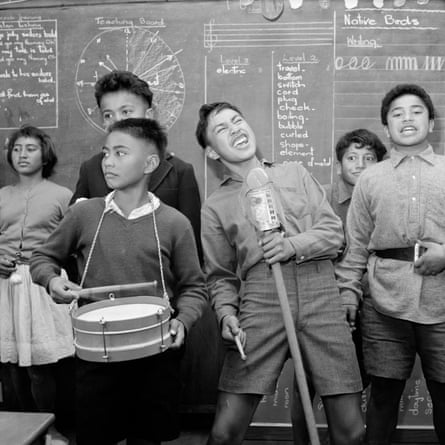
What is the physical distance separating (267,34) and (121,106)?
3.82 ft

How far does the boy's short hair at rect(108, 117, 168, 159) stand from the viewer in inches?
84.0

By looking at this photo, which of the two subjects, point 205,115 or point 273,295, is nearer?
point 273,295

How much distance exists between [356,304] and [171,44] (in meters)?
1.96

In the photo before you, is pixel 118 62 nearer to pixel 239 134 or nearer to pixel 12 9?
pixel 12 9

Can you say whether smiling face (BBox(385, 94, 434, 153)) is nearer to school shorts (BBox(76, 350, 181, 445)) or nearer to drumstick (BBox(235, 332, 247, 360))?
drumstick (BBox(235, 332, 247, 360))

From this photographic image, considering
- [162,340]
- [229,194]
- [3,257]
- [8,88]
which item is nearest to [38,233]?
[3,257]

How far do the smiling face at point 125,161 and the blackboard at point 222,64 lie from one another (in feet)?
4.07

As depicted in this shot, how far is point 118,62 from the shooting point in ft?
10.9

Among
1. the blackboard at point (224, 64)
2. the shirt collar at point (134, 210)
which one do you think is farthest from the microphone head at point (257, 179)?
the blackboard at point (224, 64)

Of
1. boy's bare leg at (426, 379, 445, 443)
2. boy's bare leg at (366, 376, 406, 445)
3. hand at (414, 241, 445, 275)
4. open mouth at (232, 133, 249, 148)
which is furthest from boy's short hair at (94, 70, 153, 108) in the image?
boy's bare leg at (426, 379, 445, 443)

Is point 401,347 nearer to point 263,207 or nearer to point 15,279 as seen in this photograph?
point 263,207

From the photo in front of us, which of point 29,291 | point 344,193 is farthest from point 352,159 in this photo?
point 29,291

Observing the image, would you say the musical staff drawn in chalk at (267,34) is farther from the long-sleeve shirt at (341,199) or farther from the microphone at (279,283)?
the microphone at (279,283)

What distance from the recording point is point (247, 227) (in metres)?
2.13
